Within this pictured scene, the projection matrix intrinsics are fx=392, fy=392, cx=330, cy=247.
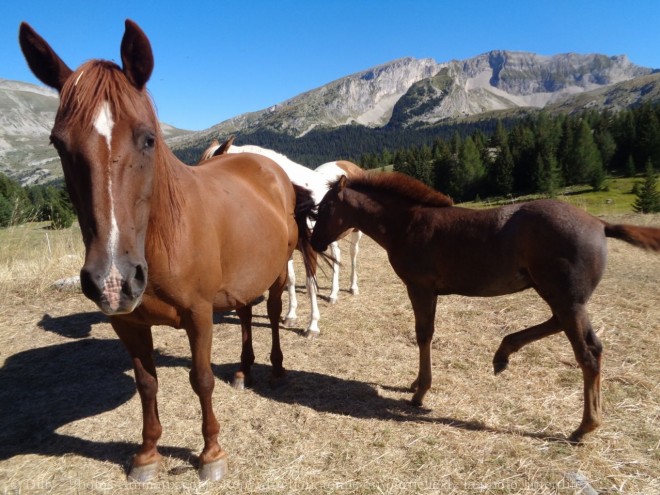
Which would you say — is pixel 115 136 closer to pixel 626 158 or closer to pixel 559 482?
pixel 559 482

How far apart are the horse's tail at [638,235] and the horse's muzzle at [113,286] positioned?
3.27 m

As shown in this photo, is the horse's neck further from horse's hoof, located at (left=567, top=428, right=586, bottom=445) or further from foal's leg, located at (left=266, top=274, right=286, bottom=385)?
horse's hoof, located at (left=567, top=428, right=586, bottom=445)

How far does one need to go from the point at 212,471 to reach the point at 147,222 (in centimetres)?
185

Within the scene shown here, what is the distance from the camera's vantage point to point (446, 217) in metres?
3.57

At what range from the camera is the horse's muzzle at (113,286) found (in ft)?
5.58

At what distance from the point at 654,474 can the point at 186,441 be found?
11.2ft

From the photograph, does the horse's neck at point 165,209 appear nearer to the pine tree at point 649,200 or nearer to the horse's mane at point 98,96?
the horse's mane at point 98,96

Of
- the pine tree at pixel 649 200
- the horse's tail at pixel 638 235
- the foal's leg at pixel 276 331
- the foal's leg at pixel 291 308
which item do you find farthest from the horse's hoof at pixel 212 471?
the pine tree at pixel 649 200

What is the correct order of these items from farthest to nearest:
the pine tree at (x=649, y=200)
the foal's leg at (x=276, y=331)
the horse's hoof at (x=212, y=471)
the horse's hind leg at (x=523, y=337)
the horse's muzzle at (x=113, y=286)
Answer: the pine tree at (x=649, y=200), the foal's leg at (x=276, y=331), the horse's hind leg at (x=523, y=337), the horse's hoof at (x=212, y=471), the horse's muzzle at (x=113, y=286)

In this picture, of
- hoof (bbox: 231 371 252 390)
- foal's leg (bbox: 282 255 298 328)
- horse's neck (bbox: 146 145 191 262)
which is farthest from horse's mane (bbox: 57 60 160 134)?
foal's leg (bbox: 282 255 298 328)

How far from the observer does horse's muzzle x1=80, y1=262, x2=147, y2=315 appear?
66.9 inches

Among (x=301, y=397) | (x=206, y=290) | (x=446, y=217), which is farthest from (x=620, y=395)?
(x=206, y=290)

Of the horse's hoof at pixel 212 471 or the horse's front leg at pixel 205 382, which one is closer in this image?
the horse's front leg at pixel 205 382

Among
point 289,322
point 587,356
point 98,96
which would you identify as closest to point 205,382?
point 98,96
